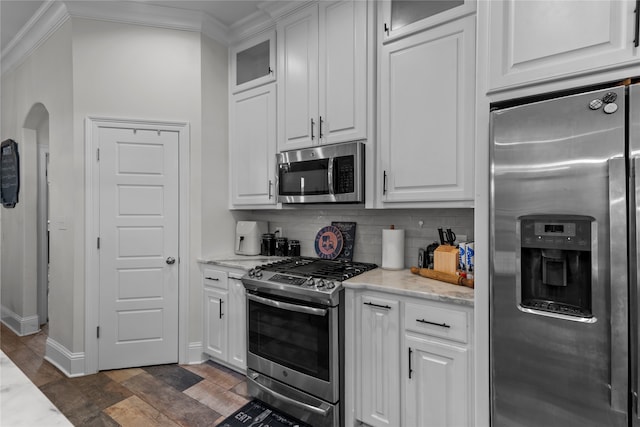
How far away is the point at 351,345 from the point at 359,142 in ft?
4.40

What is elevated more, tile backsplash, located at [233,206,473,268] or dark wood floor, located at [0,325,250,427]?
tile backsplash, located at [233,206,473,268]

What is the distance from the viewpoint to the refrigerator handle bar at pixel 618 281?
116 centimetres

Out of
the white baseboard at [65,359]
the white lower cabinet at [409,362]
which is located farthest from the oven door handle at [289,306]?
the white baseboard at [65,359]

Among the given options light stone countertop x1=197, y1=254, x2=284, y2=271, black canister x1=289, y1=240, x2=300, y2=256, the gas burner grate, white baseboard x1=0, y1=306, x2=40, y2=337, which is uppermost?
black canister x1=289, y1=240, x2=300, y2=256

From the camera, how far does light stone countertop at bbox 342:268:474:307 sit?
67.5 inches

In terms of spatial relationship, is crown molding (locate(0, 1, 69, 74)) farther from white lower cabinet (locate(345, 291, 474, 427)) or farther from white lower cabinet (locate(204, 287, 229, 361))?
white lower cabinet (locate(345, 291, 474, 427))

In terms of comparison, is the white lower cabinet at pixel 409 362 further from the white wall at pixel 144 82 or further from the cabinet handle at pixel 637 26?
the white wall at pixel 144 82

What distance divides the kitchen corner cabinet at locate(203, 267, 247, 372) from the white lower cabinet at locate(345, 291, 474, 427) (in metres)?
1.04

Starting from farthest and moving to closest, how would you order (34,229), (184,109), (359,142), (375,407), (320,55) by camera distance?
1. (34,229)
2. (184,109)
3. (320,55)
4. (359,142)
5. (375,407)

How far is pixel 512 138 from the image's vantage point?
138 cm

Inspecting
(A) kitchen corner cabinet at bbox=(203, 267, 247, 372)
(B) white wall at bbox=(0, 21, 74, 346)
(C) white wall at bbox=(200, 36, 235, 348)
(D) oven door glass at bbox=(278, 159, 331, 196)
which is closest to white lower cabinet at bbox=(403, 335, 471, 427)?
(D) oven door glass at bbox=(278, 159, 331, 196)

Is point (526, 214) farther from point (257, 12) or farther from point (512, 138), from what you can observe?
point (257, 12)

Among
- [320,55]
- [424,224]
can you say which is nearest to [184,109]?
[320,55]

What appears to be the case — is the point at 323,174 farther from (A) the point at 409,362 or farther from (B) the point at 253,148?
(A) the point at 409,362
